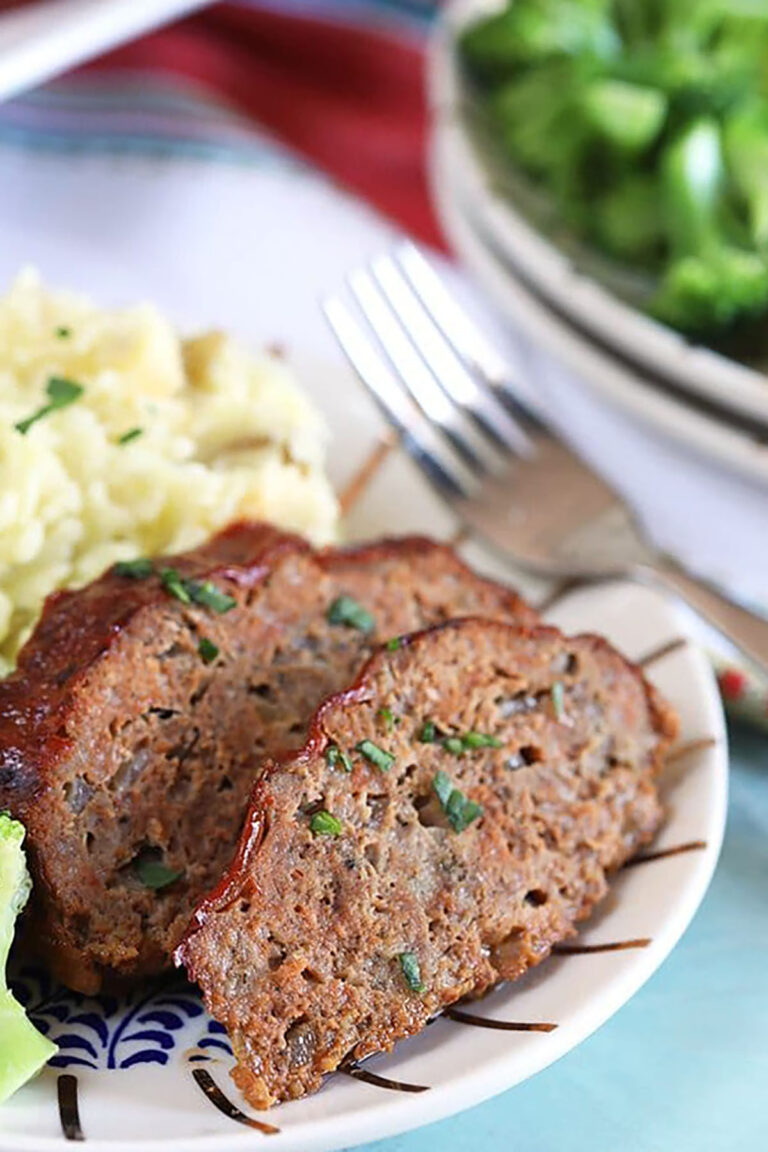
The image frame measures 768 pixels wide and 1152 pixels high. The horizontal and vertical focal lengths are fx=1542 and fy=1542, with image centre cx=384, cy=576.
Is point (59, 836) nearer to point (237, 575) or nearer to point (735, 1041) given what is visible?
point (237, 575)

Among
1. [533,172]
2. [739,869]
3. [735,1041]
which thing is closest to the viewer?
[735,1041]

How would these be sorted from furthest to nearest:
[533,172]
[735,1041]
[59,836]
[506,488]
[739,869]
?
1. [533,172]
2. [506,488]
3. [739,869]
4. [735,1041]
5. [59,836]

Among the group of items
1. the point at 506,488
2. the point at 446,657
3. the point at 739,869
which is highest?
the point at 446,657

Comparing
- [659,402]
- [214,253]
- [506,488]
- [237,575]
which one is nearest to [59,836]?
[237,575]

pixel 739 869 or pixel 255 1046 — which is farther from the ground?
pixel 255 1046

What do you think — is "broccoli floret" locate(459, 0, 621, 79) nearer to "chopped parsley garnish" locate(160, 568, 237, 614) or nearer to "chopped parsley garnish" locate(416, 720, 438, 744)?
"chopped parsley garnish" locate(160, 568, 237, 614)

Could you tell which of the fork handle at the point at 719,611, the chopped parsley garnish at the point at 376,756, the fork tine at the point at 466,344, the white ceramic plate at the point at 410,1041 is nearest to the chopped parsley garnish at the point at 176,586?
the chopped parsley garnish at the point at 376,756

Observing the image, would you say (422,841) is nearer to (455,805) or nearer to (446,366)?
(455,805)

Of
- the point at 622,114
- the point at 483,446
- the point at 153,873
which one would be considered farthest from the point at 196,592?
the point at 622,114
